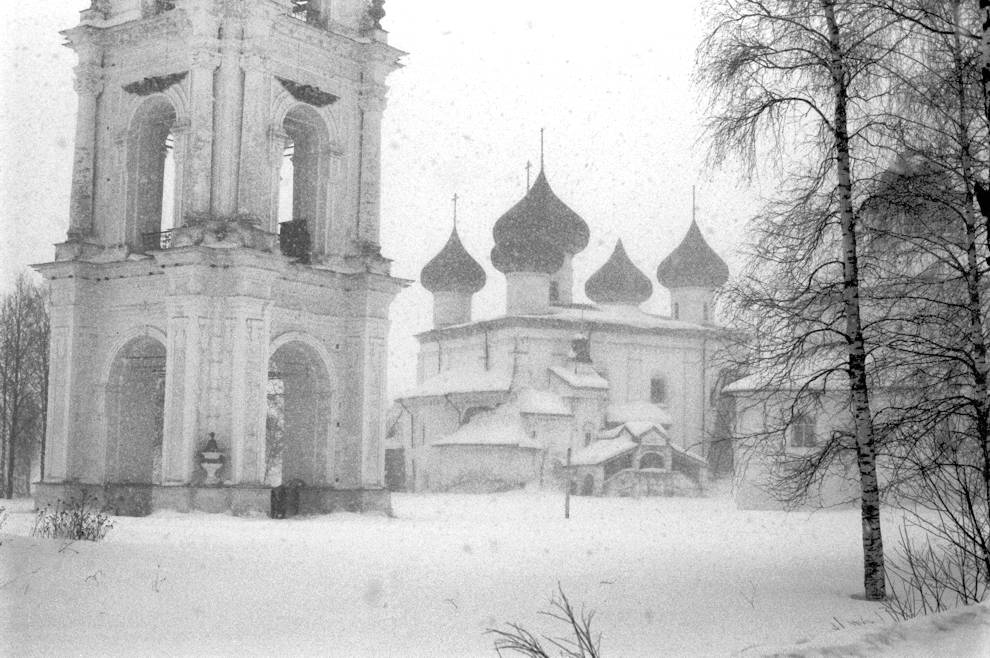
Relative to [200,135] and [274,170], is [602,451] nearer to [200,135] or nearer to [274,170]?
[274,170]

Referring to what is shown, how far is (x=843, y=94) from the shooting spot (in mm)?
12250

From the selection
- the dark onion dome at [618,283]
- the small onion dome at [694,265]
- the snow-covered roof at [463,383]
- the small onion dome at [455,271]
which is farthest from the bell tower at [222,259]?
the small onion dome at [694,265]

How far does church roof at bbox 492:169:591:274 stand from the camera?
49.8 meters

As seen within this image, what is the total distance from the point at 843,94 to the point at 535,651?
29.7ft

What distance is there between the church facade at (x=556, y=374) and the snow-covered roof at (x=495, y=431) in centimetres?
7

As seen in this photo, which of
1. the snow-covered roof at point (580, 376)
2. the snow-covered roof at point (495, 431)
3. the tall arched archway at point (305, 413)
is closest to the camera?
the tall arched archway at point (305, 413)

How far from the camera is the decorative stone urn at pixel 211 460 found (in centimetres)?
2389

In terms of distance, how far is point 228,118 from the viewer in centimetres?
2486

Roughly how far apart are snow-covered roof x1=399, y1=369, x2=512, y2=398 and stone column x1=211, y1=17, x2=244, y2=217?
2432cm

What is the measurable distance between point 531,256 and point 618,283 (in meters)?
6.94

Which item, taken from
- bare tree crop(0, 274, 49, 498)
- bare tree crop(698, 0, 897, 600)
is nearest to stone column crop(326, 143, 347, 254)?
bare tree crop(0, 274, 49, 498)

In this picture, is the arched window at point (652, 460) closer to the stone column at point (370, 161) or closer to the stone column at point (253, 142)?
the stone column at point (370, 161)

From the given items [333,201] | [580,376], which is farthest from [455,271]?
[333,201]

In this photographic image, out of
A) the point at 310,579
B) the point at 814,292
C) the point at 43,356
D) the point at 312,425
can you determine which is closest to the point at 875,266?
the point at 814,292
